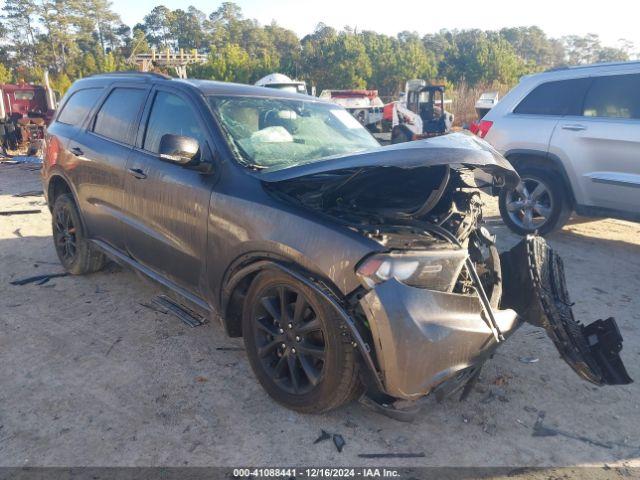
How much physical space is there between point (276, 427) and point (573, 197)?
16.3 ft

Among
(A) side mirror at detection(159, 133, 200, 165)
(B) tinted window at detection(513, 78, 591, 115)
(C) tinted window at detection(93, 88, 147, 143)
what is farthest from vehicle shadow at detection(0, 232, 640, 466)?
(B) tinted window at detection(513, 78, 591, 115)

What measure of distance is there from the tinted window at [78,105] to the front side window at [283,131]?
1.80m

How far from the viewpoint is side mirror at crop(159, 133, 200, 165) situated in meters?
2.93

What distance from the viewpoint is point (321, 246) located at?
2471mm

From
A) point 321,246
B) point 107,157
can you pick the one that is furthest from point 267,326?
point 107,157

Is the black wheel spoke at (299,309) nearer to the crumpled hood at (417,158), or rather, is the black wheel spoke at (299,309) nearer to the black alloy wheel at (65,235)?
the crumpled hood at (417,158)

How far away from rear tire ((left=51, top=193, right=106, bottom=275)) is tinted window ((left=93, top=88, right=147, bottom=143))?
941mm

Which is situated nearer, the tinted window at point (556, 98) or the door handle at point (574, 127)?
the door handle at point (574, 127)

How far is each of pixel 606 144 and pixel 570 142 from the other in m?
0.41

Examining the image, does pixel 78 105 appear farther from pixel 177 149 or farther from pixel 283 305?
pixel 283 305

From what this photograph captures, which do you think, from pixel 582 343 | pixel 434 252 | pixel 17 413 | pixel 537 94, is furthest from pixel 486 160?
pixel 537 94

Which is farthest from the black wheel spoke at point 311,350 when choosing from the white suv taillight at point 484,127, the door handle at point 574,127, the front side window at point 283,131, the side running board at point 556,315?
the white suv taillight at point 484,127

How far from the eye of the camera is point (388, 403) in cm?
253

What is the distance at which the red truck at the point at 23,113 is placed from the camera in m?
14.7
